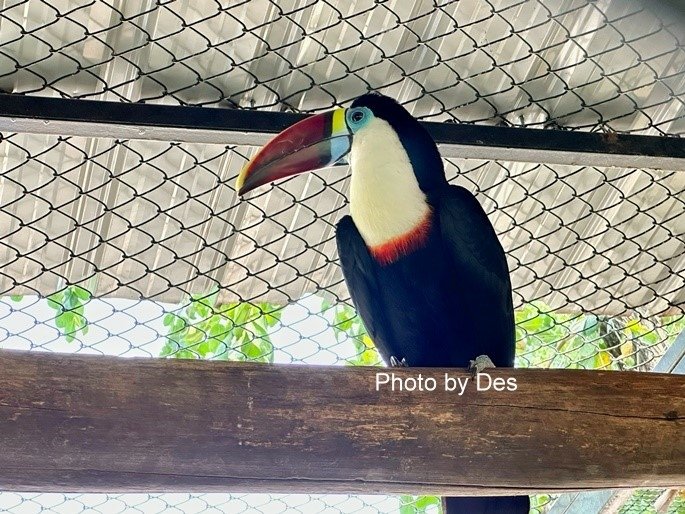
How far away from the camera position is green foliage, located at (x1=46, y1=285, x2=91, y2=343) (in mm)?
2496

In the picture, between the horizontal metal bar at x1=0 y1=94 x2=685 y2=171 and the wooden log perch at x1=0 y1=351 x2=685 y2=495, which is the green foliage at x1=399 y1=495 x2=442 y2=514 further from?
the wooden log perch at x1=0 y1=351 x2=685 y2=495

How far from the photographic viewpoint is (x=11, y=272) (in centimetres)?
251

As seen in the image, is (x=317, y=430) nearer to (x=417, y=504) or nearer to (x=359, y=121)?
(x=359, y=121)

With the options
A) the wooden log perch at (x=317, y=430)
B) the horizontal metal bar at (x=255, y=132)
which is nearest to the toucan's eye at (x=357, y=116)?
the horizontal metal bar at (x=255, y=132)

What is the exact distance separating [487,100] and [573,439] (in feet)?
3.57

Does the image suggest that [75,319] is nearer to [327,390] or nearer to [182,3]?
[182,3]

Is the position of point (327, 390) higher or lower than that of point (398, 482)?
higher

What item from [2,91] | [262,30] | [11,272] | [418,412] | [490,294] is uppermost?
[262,30]

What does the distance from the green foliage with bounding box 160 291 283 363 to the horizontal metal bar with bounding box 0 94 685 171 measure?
59 centimetres

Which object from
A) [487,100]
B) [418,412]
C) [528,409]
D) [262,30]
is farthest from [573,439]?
[262,30]

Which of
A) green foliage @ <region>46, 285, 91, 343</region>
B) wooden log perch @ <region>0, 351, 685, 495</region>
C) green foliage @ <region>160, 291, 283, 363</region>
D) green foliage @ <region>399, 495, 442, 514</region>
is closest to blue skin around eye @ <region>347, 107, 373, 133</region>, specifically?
green foliage @ <region>160, 291, 283, 363</region>

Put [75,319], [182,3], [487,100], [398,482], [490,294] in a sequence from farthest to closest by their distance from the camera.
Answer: [75,319] < [487,100] < [182,3] < [490,294] < [398,482]

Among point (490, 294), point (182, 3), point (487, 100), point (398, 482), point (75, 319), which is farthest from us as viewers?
point (75, 319)

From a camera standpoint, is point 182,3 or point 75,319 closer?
point 182,3
